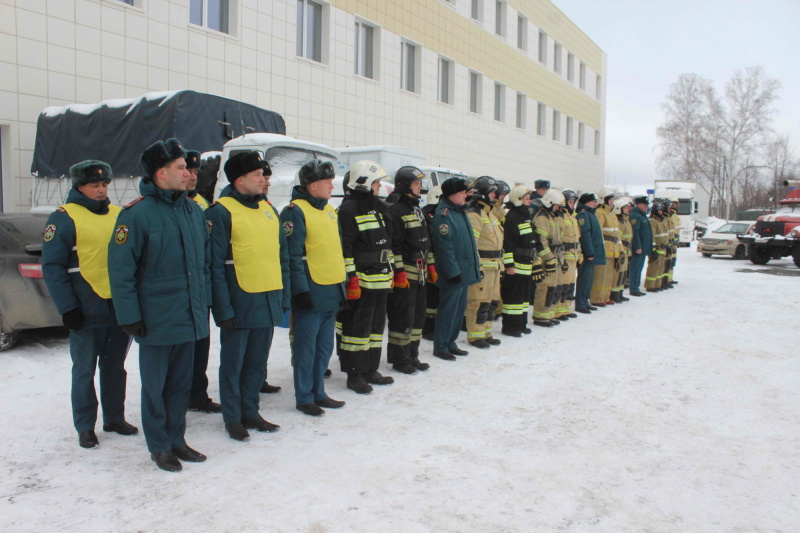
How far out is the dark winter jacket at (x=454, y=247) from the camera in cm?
690

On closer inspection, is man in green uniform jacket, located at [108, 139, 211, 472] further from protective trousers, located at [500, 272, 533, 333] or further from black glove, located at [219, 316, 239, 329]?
protective trousers, located at [500, 272, 533, 333]

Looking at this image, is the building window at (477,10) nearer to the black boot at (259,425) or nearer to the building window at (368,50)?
the building window at (368,50)

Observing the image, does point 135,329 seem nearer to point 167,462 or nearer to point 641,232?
point 167,462

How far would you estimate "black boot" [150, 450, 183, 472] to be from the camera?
390cm

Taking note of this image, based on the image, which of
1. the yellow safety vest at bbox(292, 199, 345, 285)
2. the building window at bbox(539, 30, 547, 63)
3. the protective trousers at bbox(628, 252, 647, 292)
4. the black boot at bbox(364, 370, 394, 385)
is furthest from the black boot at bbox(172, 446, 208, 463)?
the building window at bbox(539, 30, 547, 63)

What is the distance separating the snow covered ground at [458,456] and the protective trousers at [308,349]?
25 centimetres

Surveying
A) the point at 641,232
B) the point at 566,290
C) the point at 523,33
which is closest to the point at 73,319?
the point at 566,290

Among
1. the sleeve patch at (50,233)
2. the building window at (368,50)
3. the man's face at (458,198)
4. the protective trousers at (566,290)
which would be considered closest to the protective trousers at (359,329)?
the man's face at (458,198)

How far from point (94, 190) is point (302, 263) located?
1582 millimetres

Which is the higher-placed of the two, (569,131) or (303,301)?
(569,131)

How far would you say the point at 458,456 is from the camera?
4.23 meters

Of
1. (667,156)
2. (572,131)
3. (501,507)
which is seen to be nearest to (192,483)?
(501,507)

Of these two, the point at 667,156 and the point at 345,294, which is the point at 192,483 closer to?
the point at 345,294

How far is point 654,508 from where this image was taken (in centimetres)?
355
